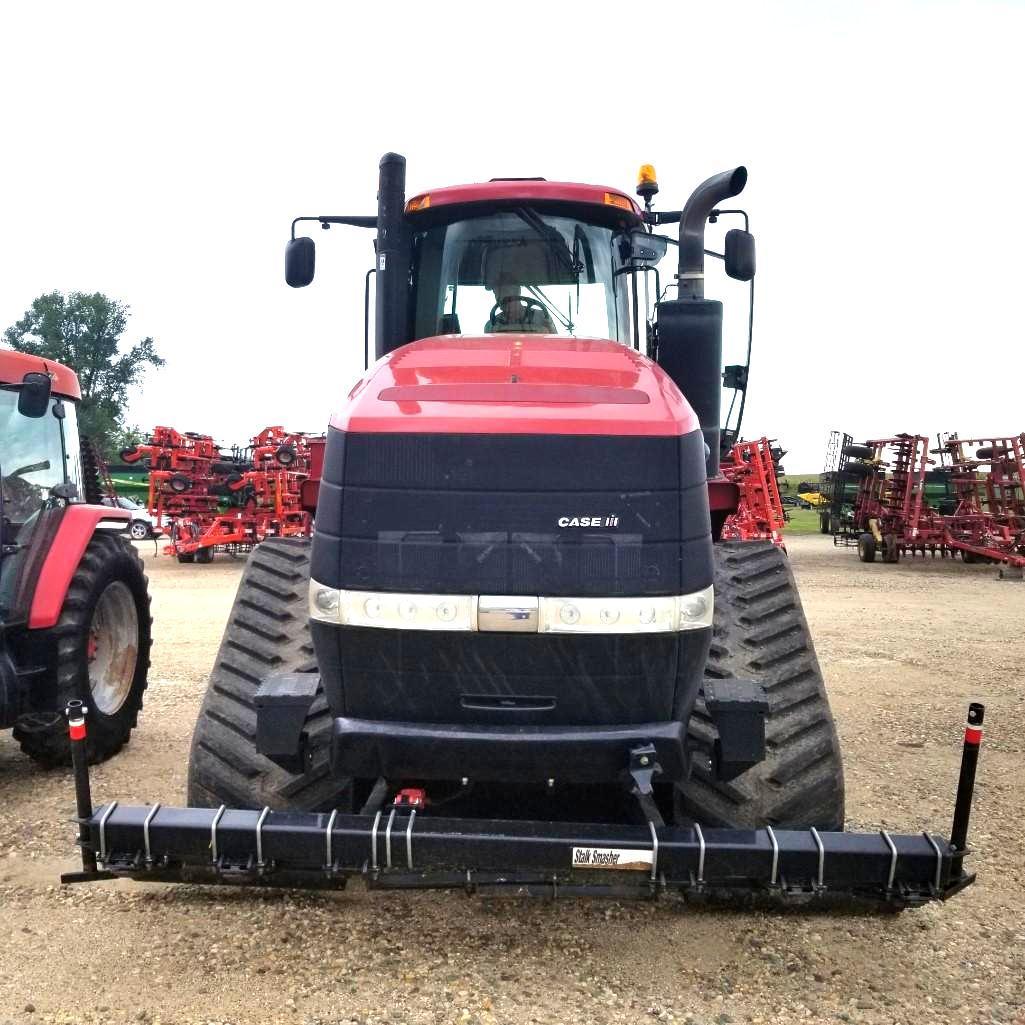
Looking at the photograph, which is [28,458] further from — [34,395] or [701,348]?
[701,348]

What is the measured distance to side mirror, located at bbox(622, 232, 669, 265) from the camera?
4.26 m

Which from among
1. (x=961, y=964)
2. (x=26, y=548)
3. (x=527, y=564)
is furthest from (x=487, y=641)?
(x=26, y=548)

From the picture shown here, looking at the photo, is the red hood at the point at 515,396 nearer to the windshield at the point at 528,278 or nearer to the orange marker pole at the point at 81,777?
the windshield at the point at 528,278

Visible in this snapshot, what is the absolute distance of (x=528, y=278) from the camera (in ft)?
13.8

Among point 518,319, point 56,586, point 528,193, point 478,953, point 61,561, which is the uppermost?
point 528,193

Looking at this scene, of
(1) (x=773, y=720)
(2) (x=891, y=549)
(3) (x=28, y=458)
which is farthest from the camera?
(2) (x=891, y=549)

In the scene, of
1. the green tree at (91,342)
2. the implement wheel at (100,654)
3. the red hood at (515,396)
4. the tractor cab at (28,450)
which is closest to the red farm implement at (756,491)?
the implement wheel at (100,654)

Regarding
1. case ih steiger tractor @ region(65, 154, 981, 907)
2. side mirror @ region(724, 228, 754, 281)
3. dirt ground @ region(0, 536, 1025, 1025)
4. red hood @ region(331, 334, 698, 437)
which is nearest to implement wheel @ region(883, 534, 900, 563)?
dirt ground @ region(0, 536, 1025, 1025)

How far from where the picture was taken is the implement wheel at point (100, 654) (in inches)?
199

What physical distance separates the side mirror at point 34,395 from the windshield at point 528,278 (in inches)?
87.6

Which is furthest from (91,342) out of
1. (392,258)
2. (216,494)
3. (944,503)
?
(392,258)

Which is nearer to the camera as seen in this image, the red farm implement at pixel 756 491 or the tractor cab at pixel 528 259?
the tractor cab at pixel 528 259

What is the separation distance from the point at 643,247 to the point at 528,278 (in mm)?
543

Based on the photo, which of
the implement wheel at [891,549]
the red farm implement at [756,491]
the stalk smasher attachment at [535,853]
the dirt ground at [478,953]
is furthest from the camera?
the implement wheel at [891,549]
